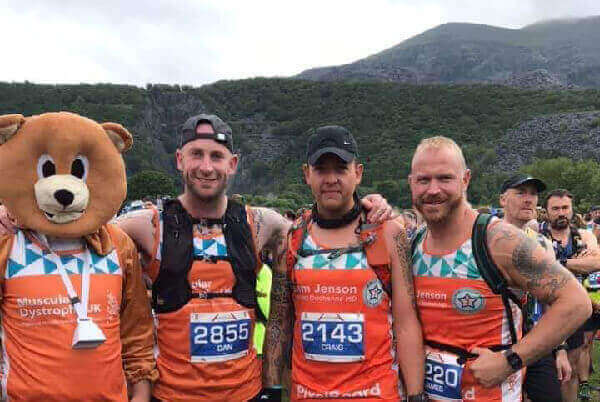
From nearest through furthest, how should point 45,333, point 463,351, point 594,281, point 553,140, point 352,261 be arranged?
point 45,333
point 463,351
point 352,261
point 594,281
point 553,140

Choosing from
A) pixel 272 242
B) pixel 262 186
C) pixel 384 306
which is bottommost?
pixel 262 186

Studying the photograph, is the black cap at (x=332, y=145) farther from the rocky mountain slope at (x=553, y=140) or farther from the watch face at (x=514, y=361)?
the rocky mountain slope at (x=553, y=140)

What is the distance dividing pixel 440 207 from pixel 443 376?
34.1 inches

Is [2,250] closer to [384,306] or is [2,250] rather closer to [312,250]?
[312,250]

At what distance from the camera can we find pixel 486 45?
198 meters

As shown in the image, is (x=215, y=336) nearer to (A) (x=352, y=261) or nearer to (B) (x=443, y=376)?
(A) (x=352, y=261)

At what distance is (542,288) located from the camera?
8.70 feet

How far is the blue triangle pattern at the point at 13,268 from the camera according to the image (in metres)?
2.58

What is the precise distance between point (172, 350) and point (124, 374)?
0.29 meters

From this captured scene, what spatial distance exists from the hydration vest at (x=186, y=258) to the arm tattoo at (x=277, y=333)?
130mm

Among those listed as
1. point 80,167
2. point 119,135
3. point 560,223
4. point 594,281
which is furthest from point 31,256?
point 594,281

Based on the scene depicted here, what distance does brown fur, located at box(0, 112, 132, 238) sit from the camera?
2600mm

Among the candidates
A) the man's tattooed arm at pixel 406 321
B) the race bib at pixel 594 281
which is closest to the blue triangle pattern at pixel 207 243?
the man's tattooed arm at pixel 406 321

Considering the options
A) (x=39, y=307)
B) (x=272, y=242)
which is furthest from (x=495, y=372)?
(x=39, y=307)
